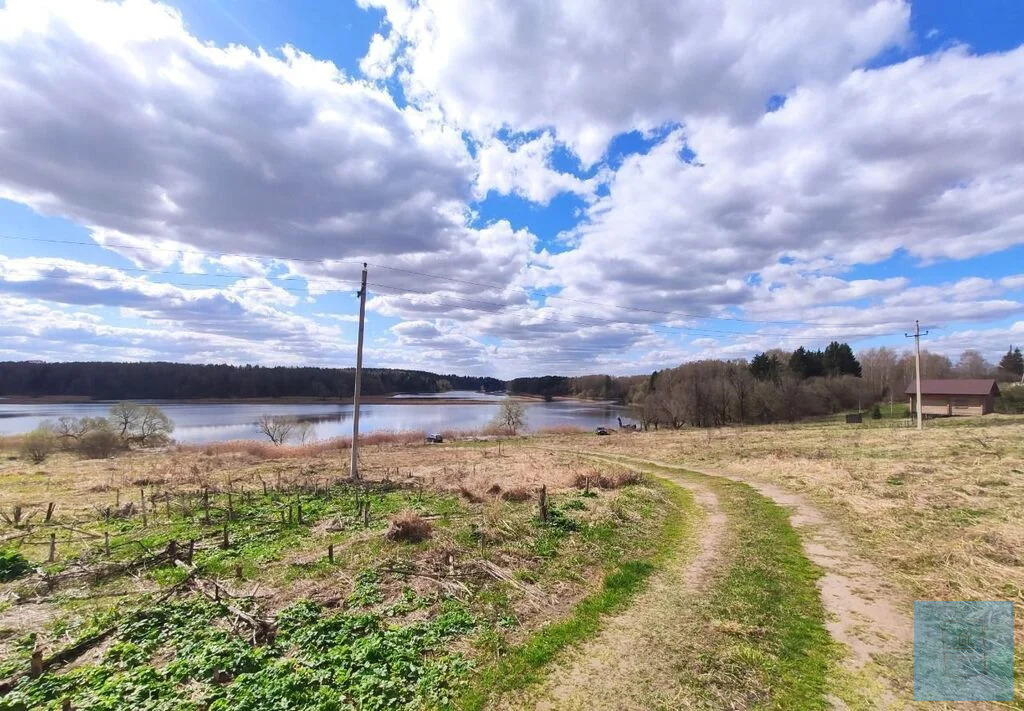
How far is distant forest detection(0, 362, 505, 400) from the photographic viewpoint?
128125 millimetres

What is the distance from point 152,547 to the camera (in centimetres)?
1087

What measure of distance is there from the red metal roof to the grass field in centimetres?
5168

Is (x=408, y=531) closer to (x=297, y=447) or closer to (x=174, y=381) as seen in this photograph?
(x=297, y=447)

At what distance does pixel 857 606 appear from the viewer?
736 cm

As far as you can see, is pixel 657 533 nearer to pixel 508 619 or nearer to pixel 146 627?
pixel 508 619

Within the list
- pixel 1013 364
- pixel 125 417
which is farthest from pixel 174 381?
pixel 1013 364

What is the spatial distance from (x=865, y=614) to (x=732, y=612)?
6.44 ft

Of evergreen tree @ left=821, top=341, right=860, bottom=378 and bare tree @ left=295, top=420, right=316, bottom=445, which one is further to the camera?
evergreen tree @ left=821, top=341, right=860, bottom=378

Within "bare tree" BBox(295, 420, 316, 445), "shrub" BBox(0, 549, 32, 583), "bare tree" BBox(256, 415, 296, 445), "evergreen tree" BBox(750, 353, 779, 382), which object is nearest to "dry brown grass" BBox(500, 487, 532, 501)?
"shrub" BBox(0, 549, 32, 583)

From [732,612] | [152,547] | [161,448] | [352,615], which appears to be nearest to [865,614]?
[732,612]

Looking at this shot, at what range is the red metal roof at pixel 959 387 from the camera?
54594 mm

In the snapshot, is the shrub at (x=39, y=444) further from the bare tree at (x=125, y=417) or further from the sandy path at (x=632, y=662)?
the sandy path at (x=632, y=662)

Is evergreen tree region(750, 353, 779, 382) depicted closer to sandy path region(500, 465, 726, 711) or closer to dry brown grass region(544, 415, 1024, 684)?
dry brown grass region(544, 415, 1024, 684)

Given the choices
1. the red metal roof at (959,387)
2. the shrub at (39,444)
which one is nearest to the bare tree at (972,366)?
the red metal roof at (959,387)
